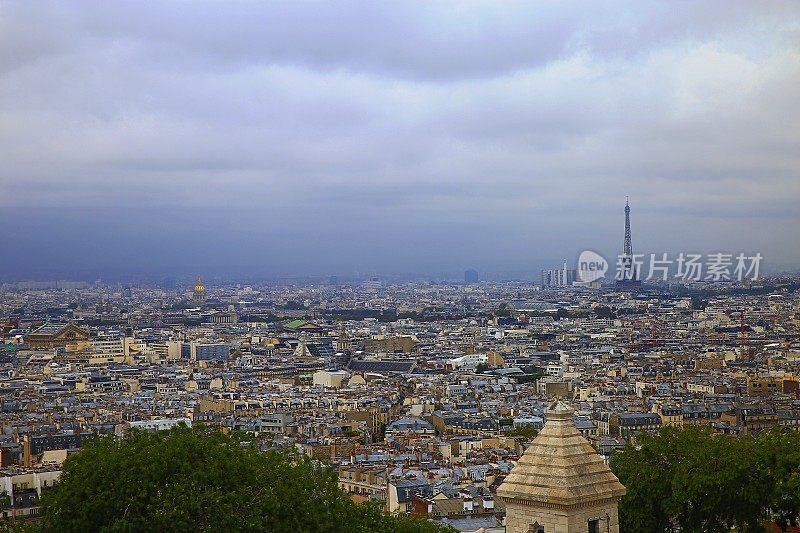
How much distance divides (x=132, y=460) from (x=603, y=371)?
68.1 meters

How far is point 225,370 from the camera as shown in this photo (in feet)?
318

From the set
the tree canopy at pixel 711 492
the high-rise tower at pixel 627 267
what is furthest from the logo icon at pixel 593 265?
the tree canopy at pixel 711 492

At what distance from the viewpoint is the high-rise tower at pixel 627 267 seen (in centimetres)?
17762

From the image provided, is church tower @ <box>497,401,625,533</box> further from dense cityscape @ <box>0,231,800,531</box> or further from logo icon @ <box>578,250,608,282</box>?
logo icon @ <box>578,250,608,282</box>

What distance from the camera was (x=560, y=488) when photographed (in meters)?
14.2

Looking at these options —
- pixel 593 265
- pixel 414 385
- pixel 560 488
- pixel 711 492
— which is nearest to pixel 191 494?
pixel 560 488

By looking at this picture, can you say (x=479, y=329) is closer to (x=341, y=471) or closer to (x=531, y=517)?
(x=341, y=471)

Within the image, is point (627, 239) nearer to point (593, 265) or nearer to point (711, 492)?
point (593, 265)

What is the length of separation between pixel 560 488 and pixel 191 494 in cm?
803

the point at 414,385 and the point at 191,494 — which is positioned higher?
the point at 191,494

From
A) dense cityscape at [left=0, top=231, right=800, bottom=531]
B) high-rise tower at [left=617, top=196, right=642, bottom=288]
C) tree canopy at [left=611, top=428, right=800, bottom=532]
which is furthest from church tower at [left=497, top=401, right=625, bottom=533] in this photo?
high-rise tower at [left=617, top=196, right=642, bottom=288]

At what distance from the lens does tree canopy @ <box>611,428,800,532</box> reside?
80.9 ft

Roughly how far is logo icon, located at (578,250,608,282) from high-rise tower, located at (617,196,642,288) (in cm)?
235

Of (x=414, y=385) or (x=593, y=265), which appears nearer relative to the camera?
(x=414, y=385)
